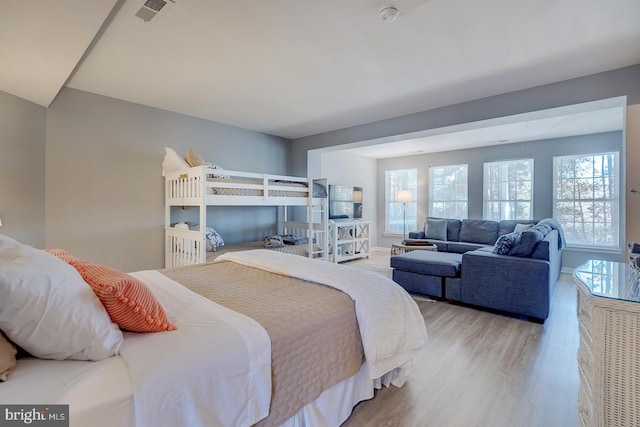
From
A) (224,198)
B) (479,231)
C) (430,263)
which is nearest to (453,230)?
(479,231)

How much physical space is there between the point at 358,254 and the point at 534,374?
4479 mm

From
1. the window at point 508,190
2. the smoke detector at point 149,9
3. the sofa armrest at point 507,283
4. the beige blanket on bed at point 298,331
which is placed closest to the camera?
the beige blanket on bed at point 298,331

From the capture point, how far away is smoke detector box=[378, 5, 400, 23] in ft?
6.06

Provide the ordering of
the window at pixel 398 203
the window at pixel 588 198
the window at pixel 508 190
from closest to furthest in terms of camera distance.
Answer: the window at pixel 588 198, the window at pixel 508 190, the window at pixel 398 203

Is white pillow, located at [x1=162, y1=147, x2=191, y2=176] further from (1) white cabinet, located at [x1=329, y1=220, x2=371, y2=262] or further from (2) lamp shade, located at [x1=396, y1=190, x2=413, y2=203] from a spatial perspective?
(2) lamp shade, located at [x1=396, y1=190, x2=413, y2=203]

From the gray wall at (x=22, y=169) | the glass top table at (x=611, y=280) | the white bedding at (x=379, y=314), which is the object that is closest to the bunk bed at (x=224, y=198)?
the gray wall at (x=22, y=169)

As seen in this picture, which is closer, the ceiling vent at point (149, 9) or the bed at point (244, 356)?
the bed at point (244, 356)

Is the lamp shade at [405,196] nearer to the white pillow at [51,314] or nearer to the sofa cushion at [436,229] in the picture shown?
the sofa cushion at [436,229]

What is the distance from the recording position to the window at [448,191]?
21.1ft

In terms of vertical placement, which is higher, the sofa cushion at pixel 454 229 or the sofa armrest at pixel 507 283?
the sofa cushion at pixel 454 229

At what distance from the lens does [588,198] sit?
5113 mm

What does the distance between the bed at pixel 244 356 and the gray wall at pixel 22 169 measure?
6.18ft

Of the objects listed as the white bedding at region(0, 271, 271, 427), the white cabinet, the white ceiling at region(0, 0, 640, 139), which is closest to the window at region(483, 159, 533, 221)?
the white cabinet

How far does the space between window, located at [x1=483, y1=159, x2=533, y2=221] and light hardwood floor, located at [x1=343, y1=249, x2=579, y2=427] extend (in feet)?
10.5
